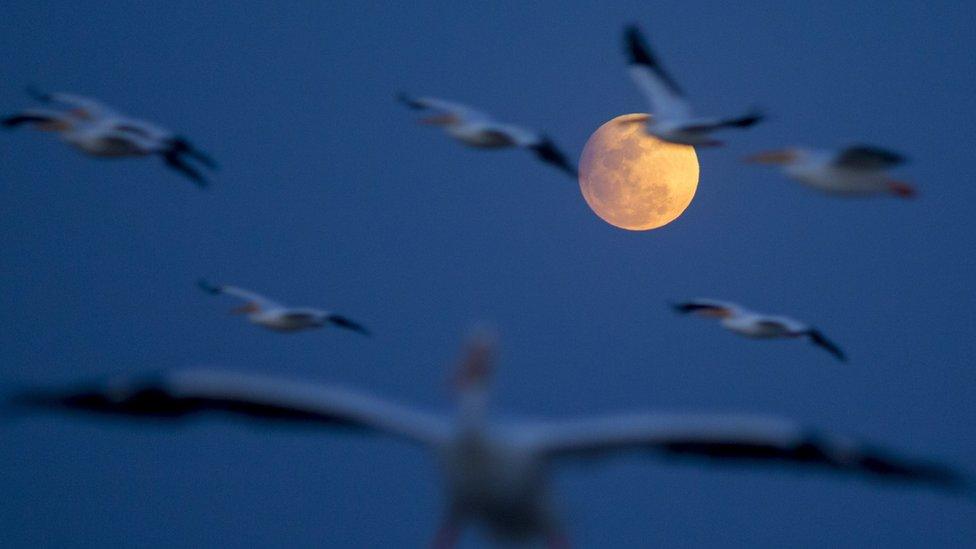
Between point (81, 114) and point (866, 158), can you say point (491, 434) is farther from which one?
point (81, 114)

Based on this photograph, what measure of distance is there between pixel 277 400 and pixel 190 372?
0.62 meters

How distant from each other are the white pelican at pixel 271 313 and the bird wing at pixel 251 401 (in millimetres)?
2553

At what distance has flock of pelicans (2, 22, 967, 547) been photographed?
37.1 ft

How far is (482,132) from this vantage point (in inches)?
577

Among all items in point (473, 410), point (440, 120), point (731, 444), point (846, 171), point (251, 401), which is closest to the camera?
point (731, 444)

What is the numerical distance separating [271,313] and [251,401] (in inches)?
127

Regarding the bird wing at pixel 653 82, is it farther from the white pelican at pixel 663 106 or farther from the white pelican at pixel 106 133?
the white pelican at pixel 106 133

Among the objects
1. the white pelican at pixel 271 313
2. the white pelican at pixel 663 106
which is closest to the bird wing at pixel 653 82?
the white pelican at pixel 663 106

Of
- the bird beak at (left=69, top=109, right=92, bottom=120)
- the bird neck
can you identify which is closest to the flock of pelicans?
the bird neck

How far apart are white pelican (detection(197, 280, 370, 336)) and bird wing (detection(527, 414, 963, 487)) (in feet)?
12.6

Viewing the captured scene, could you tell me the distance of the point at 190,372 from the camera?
1241cm

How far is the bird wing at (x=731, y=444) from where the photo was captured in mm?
11156

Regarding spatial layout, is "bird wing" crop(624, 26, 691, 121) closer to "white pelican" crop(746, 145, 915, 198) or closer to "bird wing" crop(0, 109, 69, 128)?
"white pelican" crop(746, 145, 915, 198)

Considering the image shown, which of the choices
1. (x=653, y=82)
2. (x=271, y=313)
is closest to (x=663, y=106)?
(x=653, y=82)
